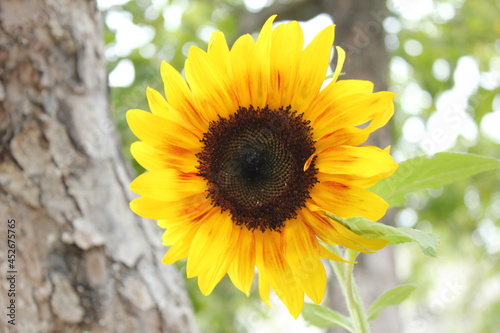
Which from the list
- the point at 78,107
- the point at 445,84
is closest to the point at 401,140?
the point at 445,84

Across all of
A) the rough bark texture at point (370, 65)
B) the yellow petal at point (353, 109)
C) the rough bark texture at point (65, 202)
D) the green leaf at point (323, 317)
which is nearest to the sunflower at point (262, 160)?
the yellow petal at point (353, 109)

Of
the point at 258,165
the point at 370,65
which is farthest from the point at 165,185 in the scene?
the point at 370,65

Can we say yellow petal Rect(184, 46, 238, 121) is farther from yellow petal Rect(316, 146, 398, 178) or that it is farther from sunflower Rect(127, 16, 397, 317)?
yellow petal Rect(316, 146, 398, 178)

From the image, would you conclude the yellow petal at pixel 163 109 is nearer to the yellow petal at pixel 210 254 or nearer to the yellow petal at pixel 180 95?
the yellow petal at pixel 180 95

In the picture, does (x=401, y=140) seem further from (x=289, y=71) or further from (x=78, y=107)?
(x=289, y=71)

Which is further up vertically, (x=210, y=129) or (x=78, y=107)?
(x=78, y=107)

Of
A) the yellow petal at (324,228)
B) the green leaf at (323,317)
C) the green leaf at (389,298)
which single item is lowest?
the green leaf at (389,298)
